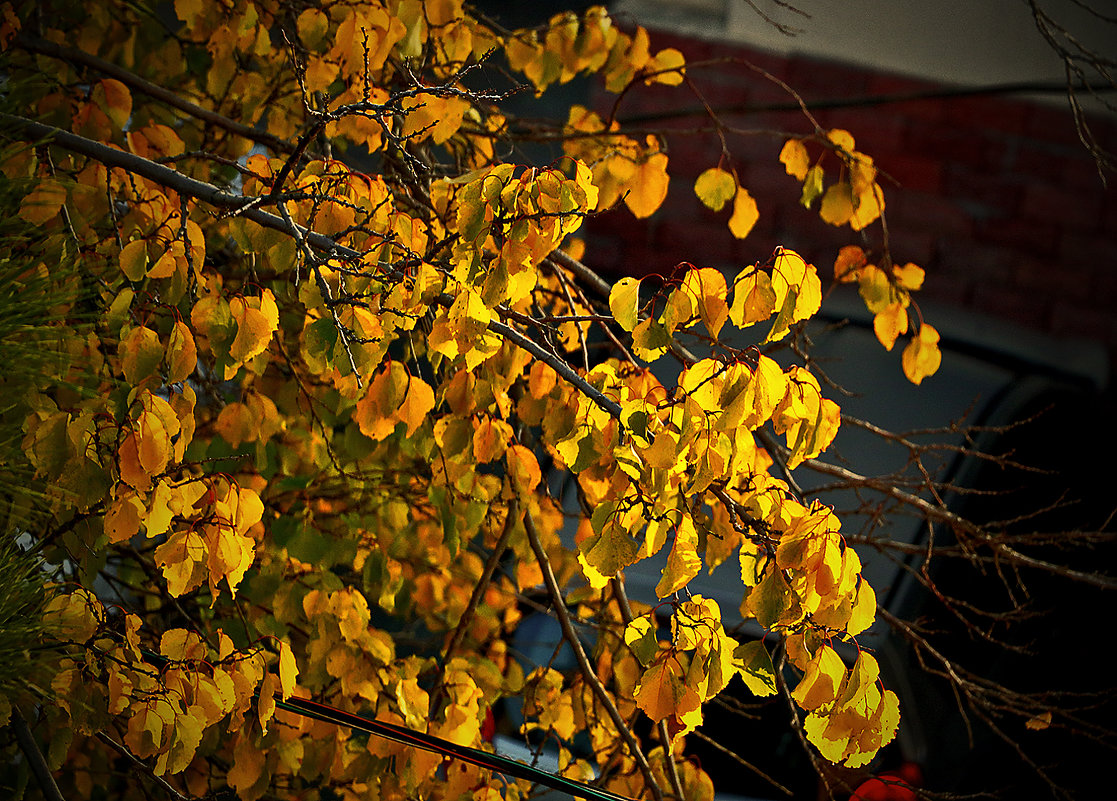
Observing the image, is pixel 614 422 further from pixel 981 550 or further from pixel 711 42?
pixel 711 42

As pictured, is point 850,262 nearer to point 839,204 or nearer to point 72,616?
point 839,204

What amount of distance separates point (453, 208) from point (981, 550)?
170 centimetres

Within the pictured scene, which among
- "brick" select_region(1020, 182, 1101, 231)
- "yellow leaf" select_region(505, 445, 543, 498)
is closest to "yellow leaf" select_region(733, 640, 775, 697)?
"yellow leaf" select_region(505, 445, 543, 498)

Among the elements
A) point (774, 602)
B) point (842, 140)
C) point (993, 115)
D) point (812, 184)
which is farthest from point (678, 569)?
point (993, 115)

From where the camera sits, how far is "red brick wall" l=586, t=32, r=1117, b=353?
4.30m

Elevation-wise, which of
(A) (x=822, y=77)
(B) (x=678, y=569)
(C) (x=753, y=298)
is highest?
(C) (x=753, y=298)

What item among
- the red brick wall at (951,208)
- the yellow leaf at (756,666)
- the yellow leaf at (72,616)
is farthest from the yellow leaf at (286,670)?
the red brick wall at (951,208)

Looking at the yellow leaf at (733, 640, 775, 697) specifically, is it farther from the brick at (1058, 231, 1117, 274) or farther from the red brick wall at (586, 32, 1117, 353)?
the brick at (1058, 231, 1117, 274)

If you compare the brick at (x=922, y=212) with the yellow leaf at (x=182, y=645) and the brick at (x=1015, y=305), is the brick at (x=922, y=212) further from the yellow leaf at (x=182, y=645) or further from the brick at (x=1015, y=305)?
the yellow leaf at (x=182, y=645)

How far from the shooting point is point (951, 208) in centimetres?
433

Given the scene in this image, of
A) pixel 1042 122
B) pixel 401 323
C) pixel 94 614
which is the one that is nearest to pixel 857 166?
pixel 401 323

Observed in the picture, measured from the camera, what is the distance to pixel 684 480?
1218mm

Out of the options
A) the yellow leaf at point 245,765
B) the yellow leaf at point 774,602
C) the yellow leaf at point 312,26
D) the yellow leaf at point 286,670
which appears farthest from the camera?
the yellow leaf at point 312,26

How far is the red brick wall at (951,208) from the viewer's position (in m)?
4.30
